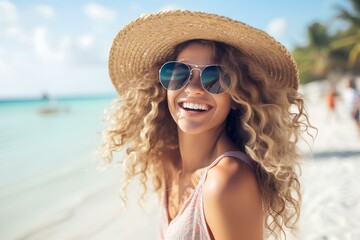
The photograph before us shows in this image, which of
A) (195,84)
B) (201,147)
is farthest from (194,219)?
(195,84)

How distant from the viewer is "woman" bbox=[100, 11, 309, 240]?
1386 millimetres

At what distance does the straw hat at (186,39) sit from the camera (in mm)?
1726

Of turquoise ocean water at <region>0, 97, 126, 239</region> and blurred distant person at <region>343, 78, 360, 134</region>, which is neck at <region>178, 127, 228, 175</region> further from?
blurred distant person at <region>343, 78, 360, 134</region>

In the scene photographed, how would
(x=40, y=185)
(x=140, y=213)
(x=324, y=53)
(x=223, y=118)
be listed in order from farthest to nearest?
(x=324, y=53)
(x=40, y=185)
(x=140, y=213)
(x=223, y=118)

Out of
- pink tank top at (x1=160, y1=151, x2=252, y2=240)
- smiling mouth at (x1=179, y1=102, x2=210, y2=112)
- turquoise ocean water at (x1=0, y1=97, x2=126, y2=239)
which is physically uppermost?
smiling mouth at (x1=179, y1=102, x2=210, y2=112)

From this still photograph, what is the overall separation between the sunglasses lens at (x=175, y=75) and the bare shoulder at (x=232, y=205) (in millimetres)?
579

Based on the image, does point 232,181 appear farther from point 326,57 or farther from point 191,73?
point 326,57

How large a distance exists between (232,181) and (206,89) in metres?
0.56

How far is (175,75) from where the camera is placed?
1841 millimetres

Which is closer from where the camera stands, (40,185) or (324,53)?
(40,185)

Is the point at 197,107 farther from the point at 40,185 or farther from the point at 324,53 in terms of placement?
the point at 324,53

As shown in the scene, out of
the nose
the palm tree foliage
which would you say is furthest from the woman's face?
the palm tree foliage

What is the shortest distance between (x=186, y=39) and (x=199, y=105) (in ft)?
1.43

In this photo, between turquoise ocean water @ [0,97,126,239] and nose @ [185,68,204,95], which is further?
turquoise ocean water @ [0,97,126,239]
